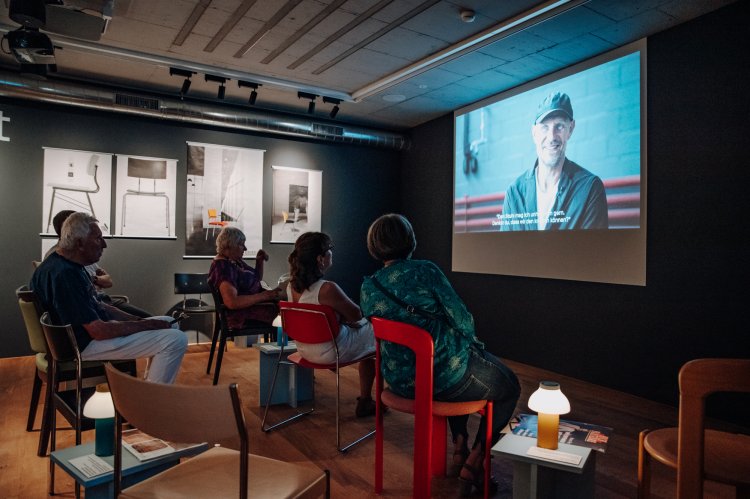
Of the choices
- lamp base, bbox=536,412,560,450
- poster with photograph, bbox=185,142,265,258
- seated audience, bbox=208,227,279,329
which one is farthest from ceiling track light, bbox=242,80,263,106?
lamp base, bbox=536,412,560,450

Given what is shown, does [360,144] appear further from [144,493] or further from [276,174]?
[144,493]

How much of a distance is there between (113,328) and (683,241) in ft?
13.6

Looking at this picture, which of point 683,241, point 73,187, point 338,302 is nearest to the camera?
point 338,302

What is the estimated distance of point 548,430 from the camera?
1.82 meters

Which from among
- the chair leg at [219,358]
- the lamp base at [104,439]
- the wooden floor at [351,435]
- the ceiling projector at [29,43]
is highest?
the ceiling projector at [29,43]

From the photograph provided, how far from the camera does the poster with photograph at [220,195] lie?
20.0 ft

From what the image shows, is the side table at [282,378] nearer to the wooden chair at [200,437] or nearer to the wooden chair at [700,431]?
the wooden chair at [200,437]

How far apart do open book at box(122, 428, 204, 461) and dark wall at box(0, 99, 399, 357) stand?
4.27 meters

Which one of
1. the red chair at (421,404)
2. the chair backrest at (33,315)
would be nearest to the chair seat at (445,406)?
the red chair at (421,404)

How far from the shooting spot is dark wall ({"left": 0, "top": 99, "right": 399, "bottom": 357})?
521cm

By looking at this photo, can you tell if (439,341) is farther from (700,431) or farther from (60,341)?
(60,341)

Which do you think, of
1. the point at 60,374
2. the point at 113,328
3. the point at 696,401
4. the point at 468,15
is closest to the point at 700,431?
the point at 696,401

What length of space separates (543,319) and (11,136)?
236 inches

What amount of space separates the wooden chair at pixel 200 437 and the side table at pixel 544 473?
0.73 metres
